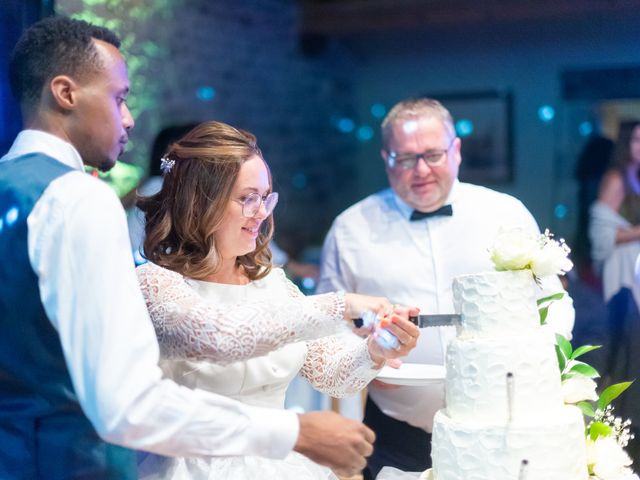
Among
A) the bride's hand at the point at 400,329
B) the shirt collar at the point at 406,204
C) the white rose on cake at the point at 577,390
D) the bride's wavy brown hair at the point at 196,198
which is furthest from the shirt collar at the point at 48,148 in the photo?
the shirt collar at the point at 406,204

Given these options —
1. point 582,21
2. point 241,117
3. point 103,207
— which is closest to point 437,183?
point 103,207

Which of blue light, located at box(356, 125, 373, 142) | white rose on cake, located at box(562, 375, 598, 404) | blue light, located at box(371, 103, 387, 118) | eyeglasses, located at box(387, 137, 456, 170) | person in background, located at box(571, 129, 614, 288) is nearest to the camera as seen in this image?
white rose on cake, located at box(562, 375, 598, 404)

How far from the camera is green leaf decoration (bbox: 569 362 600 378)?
Result: 7.80 ft

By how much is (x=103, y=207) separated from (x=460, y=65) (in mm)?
6543

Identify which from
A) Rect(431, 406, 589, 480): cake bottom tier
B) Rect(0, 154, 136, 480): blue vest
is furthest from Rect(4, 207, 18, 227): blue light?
Rect(431, 406, 589, 480): cake bottom tier

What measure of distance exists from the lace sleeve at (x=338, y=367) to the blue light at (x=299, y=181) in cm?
522

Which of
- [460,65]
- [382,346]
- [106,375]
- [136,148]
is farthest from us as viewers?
[460,65]

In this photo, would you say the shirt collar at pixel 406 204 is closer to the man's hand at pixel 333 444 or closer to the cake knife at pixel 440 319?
the cake knife at pixel 440 319

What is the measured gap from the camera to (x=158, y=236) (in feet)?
7.80

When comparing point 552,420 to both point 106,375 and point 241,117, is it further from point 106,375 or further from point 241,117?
point 241,117

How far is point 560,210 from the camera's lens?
24.2 feet

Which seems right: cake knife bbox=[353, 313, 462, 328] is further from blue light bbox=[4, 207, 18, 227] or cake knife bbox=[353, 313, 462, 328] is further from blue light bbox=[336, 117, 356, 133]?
blue light bbox=[336, 117, 356, 133]

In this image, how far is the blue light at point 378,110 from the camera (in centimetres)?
827

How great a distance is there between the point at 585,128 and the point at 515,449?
18.4 ft
